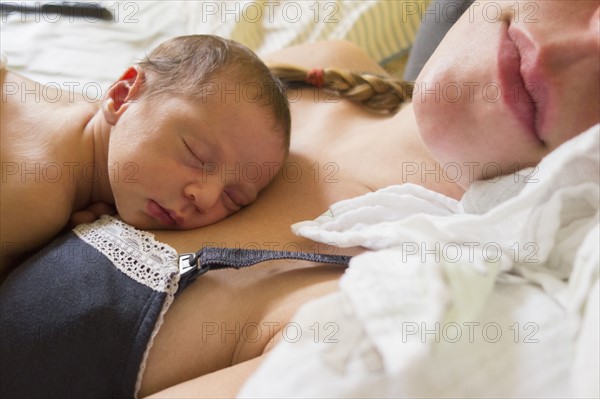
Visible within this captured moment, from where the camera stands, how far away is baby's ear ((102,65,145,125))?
910 mm

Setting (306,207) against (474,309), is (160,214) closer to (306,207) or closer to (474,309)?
(306,207)

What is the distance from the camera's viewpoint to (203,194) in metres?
0.84

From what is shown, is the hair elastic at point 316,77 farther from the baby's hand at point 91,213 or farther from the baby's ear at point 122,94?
the baby's hand at point 91,213

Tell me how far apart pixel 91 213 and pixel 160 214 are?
0.12 meters

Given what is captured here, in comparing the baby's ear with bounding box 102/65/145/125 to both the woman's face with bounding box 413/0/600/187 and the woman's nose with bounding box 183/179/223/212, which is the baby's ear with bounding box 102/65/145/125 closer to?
the woman's nose with bounding box 183/179/223/212

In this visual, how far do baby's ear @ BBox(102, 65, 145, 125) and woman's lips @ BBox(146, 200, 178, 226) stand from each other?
0.16 m

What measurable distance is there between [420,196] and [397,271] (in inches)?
9.9

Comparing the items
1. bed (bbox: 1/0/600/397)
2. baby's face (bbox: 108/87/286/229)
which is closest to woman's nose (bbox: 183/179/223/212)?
baby's face (bbox: 108/87/286/229)

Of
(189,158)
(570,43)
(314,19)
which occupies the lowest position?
(189,158)

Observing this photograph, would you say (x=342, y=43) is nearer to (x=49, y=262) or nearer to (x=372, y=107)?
(x=372, y=107)

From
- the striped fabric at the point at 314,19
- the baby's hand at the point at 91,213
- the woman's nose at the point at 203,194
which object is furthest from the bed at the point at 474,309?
the striped fabric at the point at 314,19

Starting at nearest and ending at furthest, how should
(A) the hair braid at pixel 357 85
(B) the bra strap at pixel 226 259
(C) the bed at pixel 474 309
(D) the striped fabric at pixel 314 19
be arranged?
1. (C) the bed at pixel 474 309
2. (B) the bra strap at pixel 226 259
3. (A) the hair braid at pixel 357 85
4. (D) the striped fabric at pixel 314 19

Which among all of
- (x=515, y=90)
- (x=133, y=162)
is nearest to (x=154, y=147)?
(x=133, y=162)

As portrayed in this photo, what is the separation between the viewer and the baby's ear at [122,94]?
2.99 feet
